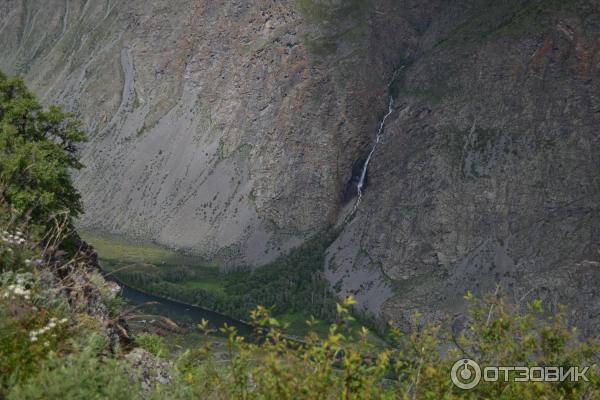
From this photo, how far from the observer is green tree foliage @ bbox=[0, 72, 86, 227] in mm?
28984

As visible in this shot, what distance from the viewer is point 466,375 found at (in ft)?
32.1

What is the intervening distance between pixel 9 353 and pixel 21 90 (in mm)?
33823

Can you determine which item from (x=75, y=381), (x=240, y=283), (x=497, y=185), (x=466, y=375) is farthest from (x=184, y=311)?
(x=75, y=381)

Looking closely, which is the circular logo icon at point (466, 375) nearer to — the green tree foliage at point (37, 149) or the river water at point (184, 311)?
the green tree foliage at point (37, 149)

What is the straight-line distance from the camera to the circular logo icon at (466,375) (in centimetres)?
962

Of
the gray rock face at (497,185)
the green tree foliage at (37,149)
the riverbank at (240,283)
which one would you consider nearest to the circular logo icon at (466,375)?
the green tree foliage at (37,149)

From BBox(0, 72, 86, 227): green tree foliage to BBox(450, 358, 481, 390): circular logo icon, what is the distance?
22513 millimetres

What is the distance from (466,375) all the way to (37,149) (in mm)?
27658

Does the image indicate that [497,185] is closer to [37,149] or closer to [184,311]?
[184,311]

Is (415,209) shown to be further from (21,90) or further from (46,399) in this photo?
(46,399)

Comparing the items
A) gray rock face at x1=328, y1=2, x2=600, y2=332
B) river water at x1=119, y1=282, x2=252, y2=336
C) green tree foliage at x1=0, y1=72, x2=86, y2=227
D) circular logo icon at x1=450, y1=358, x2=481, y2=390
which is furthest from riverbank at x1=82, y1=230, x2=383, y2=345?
circular logo icon at x1=450, y1=358, x2=481, y2=390

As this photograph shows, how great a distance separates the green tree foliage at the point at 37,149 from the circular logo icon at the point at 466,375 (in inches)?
886

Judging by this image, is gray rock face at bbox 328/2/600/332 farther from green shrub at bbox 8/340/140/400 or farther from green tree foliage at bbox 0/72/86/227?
green shrub at bbox 8/340/140/400

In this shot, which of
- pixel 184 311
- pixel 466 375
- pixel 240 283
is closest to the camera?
pixel 466 375
